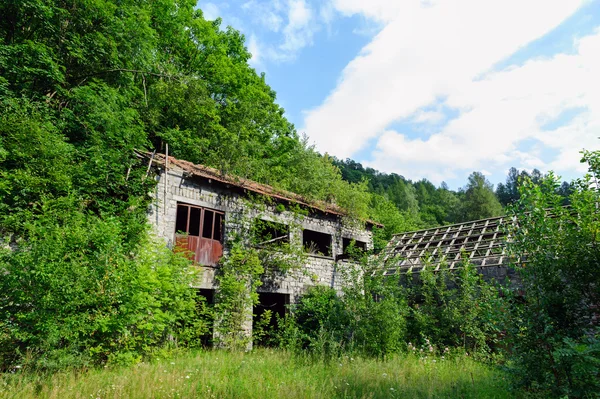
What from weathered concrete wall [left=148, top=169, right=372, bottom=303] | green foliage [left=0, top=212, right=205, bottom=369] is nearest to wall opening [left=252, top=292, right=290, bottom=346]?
weathered concrete wall [left=148, top=169, right=372, bottom=303]

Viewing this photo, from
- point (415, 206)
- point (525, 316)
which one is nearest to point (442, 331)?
point (525, 316)

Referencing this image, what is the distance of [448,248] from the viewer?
48.8 feet

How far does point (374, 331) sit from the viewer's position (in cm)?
1100

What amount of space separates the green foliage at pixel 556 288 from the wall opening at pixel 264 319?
7.96m

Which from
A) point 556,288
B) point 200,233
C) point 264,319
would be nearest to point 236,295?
point 264,319

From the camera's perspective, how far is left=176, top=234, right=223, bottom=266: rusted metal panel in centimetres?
1112

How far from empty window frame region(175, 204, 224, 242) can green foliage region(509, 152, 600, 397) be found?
29.9 feet

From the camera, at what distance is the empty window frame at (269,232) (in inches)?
513

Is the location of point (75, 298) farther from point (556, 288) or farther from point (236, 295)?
point (556, 288)

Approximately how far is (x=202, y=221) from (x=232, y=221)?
1.11 m

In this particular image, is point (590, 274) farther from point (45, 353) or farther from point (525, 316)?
point (45, 353)

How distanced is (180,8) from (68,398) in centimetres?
1938

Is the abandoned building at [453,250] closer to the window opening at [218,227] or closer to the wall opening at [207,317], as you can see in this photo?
the window opening at [218,227]

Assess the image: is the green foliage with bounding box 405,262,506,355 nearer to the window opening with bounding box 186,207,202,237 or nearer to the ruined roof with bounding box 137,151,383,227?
the ruined roof with bounding box 137,151,383,227
